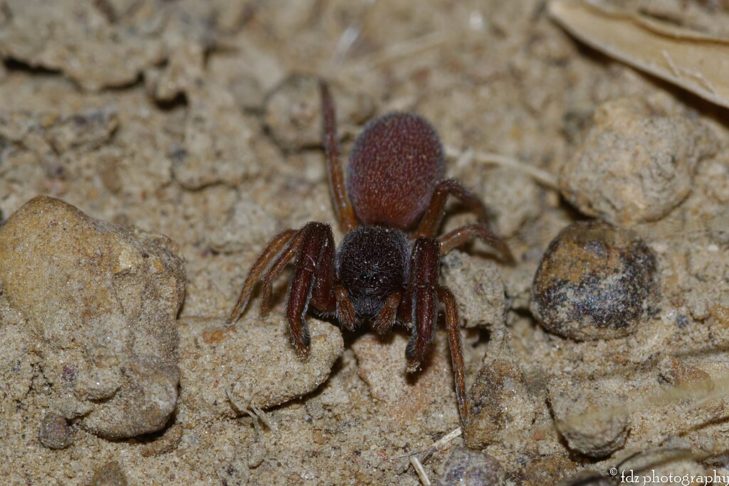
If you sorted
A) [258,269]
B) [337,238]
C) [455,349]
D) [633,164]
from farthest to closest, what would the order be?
[337,238], [633,164], [258,269], [455,349]

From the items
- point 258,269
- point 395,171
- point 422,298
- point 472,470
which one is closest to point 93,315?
point 258,269

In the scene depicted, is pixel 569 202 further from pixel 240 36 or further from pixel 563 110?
pixel 240 36

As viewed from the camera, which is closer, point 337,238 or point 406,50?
point 337,238

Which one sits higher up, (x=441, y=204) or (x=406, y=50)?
(x=406, y=50)

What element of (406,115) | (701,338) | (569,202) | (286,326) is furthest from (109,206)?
(701,338)

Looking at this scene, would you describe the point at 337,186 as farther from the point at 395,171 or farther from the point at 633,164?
Result: the point at 633,164

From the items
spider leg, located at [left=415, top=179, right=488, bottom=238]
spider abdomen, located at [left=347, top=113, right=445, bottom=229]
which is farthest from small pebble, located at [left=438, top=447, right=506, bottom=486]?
spider abdomen, located at [left=347, top=113, right=445, bottom=229]

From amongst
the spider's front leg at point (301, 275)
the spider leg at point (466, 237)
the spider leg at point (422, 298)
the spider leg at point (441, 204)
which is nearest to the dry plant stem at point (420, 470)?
the spider leg at point (422, 298)

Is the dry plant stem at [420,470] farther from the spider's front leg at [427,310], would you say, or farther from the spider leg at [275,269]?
the spider leg at [275,269]
